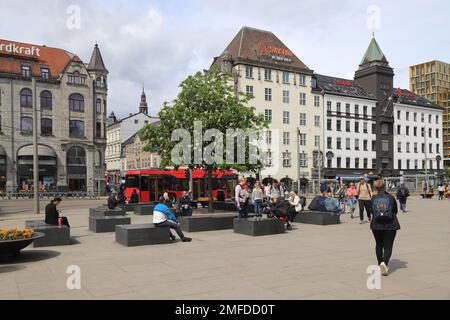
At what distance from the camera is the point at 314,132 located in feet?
220

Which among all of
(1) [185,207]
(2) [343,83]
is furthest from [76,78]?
(2) [343,83]

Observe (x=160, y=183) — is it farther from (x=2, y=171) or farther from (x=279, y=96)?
(x=279, y=96)

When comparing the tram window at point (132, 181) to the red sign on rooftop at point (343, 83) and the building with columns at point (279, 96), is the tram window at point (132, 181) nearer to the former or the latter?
the building with columns at point (279, 96)

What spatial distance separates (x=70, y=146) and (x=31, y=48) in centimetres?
1342

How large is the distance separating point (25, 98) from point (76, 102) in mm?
6076

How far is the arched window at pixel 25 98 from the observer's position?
169 ft

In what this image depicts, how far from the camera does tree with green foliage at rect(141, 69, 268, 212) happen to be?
1766cm

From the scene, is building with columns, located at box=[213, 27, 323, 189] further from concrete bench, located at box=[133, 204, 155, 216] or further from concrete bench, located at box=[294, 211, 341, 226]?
concrete bench, located at box=[294, 211, 341, 226]

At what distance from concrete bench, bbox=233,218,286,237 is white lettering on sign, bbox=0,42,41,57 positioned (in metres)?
48.7

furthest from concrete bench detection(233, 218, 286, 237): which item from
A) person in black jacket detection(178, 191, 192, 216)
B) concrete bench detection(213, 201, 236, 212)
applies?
concrete bench detection(213, 201, 236, 212)

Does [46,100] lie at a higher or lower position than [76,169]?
higher

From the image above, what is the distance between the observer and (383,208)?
313 inches
